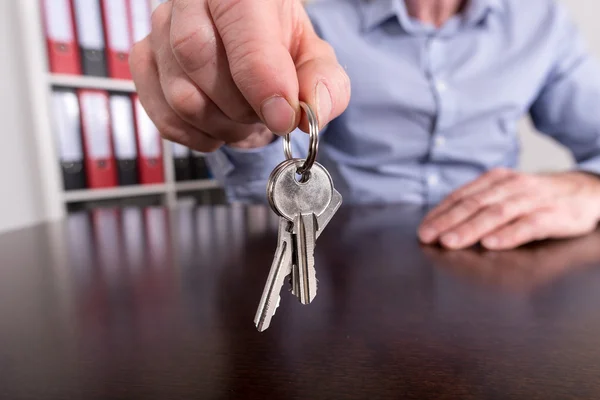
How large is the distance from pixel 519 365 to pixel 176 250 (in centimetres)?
40

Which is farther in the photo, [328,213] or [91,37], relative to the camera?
[91,37]

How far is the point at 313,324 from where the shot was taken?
0.31 meters

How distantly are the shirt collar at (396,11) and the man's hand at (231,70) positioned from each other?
60 cm

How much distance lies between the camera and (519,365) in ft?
0.80

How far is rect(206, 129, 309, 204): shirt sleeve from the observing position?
629mm

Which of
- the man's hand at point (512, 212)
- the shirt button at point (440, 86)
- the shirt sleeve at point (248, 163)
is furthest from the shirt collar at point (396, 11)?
the man's hand at point (512, 212)

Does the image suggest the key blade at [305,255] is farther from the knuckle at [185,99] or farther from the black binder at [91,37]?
the black binder at [91,37]

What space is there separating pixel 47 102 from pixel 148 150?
0.34m

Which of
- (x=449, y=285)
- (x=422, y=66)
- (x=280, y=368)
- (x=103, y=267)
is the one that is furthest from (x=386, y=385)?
(x=422, y=66)

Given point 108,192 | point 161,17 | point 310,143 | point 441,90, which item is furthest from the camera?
point 108,192

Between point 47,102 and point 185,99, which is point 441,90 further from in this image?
point 47,102

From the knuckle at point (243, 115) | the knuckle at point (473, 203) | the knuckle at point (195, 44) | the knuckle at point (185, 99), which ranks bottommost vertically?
the knuckle at point (473, 203)

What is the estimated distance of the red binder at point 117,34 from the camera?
4.53 feet

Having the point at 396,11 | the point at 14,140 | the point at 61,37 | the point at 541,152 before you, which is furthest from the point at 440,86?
the point at 14,140
